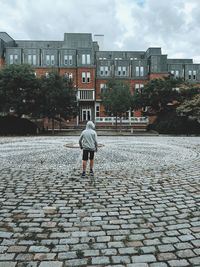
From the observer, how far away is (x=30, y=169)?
913 cm

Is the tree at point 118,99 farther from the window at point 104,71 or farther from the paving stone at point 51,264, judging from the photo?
the paving stone at point 51,264

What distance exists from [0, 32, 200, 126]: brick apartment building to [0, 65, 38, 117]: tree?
60.0ft

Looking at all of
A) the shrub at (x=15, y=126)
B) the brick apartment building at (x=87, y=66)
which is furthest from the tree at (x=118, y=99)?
the brick apartment building at (x=87, y=66)

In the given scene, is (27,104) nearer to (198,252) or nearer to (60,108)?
(60,108)

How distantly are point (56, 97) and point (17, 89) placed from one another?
4412mm

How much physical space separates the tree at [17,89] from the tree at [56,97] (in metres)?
1.16

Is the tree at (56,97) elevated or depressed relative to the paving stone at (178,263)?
elevated

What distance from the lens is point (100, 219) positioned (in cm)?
455

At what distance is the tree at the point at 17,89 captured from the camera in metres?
29.9

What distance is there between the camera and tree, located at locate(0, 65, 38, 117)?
1176 inches

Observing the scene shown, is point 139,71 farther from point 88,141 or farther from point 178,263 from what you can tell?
point 178,263

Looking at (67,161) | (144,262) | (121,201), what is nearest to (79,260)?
(144,262)

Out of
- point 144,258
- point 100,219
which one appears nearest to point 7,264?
point 144,258

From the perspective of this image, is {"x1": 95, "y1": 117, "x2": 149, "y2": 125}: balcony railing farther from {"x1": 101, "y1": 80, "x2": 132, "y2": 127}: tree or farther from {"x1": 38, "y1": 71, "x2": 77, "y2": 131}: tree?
{"x1": 38, "y1": 71, "x2": 77, "y2": 131}: tree
